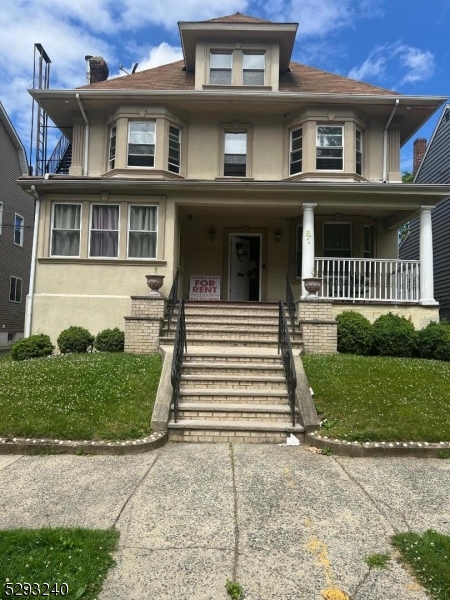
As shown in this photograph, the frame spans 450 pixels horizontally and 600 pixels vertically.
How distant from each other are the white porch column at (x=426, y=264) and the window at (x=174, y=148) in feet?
23.0

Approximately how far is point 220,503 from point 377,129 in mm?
12798

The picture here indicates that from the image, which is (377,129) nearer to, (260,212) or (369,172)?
(369,172)

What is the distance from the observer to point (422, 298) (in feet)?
37.1

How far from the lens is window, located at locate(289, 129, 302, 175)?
13.4 metres

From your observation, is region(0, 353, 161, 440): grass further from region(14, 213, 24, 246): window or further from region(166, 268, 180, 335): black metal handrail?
region(14, 213, 24, 246): window

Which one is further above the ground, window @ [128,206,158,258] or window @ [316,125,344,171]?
window @ [316,125,344,171]

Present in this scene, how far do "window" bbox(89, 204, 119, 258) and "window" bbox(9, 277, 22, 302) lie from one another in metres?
11.2

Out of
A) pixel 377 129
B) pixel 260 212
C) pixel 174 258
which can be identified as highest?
pixel 377 129

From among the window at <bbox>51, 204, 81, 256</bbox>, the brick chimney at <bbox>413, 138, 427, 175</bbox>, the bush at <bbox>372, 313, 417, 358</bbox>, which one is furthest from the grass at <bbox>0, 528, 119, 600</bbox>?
the brick chimney at <bbox>413, 138, 427, 175</bbox>

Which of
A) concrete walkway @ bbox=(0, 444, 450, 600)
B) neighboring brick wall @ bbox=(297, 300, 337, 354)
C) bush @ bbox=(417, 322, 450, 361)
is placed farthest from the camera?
bush @ bbox=(417, 322, 450, 361)

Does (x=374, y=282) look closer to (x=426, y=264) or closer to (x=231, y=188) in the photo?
(x=426, y=264)

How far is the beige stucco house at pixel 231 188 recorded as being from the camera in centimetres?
1162

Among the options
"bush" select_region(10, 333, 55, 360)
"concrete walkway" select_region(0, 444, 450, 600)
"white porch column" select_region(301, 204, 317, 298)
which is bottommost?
"concrete walkway" select_region(0, 444, 450, 600)

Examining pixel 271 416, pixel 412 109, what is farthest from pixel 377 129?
pixel 271 416
